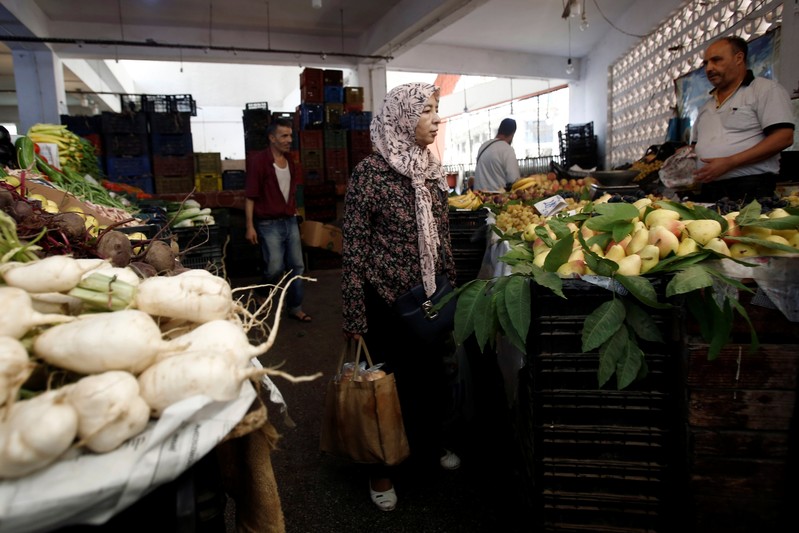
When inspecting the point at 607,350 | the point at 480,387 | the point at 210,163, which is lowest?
the point at 480,387

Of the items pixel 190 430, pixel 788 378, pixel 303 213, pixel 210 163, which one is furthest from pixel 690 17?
pixel 190 430

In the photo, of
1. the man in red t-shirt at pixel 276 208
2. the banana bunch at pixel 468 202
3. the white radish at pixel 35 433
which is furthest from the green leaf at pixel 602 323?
the man in red t-shirt at pixel 276 208

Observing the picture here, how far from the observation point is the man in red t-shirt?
5.11m

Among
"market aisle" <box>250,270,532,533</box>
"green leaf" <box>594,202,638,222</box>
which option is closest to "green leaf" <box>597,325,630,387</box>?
"green leaf" <box>594,202,638,222</box>

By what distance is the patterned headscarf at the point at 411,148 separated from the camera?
7.22 ft

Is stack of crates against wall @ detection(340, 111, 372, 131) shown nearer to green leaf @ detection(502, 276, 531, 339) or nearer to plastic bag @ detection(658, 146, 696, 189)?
plastic bag @ detection(658, 146, 696, 189)

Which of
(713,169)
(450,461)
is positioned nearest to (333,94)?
(713,169)

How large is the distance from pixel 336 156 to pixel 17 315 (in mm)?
8968

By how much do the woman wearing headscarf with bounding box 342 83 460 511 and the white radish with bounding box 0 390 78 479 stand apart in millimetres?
1545

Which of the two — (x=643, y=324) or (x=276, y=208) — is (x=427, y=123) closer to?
(x=643, y=324)

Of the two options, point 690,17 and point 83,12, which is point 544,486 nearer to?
point 690,17

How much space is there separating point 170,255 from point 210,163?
8160mm

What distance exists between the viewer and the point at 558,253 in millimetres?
1772

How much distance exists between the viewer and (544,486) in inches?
68.9
